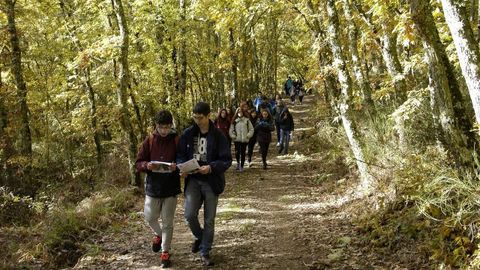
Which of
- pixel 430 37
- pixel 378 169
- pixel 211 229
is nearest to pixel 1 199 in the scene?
pixel 211 229

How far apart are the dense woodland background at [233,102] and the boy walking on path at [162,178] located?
239 cm

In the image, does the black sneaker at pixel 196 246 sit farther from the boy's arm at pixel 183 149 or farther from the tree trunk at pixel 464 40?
the tree trunk at pixel 464 40

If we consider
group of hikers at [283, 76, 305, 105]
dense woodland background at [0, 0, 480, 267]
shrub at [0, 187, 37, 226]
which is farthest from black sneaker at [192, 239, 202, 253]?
group of hikers at [283, 76, 305, 105]

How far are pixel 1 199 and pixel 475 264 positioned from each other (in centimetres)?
1210

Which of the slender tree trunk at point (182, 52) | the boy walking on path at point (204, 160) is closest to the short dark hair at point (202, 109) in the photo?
the boy walking on path at point (204, 160)

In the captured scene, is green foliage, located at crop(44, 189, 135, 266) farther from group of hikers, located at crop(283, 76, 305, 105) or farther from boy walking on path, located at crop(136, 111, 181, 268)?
group of hikers, located at crop(283, 76, 305, 105)

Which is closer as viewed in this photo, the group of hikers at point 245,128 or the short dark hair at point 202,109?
the short dark hair at point 202,109

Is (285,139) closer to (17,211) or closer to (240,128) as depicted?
(240,128)

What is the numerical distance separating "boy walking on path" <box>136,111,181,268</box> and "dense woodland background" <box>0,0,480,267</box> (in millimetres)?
2394

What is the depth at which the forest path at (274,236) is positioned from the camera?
19.6ft

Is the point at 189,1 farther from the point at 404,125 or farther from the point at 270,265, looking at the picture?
the point at 270,265

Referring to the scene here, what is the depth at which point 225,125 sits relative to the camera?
1263 cm

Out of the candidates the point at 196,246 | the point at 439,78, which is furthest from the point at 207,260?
the point at 439,78

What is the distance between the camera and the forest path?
5965 mm
